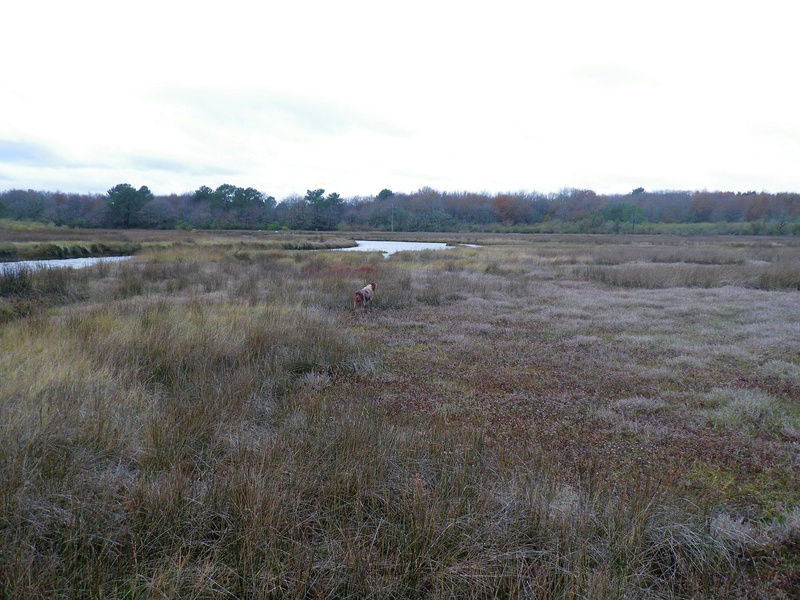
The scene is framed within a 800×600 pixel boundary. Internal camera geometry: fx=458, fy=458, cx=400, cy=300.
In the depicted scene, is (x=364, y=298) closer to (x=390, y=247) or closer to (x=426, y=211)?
(x=390, y=247)

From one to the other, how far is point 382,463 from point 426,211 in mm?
107378

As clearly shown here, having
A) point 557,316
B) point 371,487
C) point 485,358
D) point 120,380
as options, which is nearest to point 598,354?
point 485,358

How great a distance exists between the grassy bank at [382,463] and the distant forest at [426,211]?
73.8 meters

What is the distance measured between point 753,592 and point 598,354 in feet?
19.3

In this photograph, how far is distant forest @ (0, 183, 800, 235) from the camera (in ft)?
233

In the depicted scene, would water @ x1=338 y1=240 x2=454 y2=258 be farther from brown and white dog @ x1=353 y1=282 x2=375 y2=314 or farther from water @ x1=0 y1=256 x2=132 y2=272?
brown and white dog @ x1=353 y1=282 x2=375 y2=314

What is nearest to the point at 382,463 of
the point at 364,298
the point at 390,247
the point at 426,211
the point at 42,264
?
the point at 364,298

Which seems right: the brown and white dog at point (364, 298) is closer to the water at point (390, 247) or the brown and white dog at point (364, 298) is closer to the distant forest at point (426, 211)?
the water at point (390, 247)

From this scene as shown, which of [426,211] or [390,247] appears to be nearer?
[390,247]

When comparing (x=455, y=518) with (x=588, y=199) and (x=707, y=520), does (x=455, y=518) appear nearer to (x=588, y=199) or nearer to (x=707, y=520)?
(x=707, y=520)

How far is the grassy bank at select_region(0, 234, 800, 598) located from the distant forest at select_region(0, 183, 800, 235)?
242 feet

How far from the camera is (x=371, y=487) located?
327 centimetres

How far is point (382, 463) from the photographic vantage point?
3.52 meters

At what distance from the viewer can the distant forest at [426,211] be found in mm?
71000
